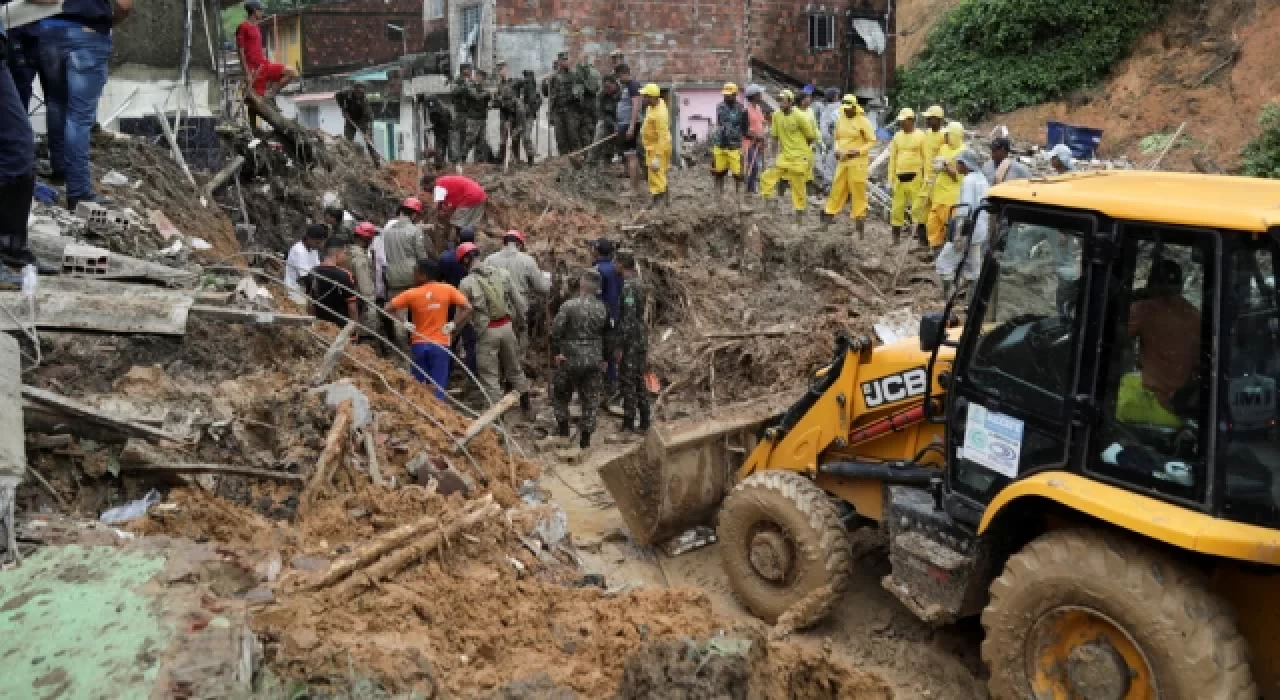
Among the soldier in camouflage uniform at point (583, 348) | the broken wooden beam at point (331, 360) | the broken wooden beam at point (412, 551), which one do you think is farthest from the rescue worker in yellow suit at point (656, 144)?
the broken wooden beam at point (412, 551)

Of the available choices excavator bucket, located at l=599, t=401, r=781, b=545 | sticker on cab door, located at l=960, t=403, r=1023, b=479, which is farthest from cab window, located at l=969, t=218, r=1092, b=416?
excavator bucket, located at l=599, t=401, r=781, b=545

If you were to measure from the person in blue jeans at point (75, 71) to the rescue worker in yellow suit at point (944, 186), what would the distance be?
8.94m

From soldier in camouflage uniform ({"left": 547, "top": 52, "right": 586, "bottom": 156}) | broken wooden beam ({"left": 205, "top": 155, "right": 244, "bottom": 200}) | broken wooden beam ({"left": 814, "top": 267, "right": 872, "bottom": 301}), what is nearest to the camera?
broken wooden beam ({"left": 205, "top": 155, "right": 244, "bottom": 200})

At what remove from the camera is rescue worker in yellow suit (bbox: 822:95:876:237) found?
14656mm

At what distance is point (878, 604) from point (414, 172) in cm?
1296

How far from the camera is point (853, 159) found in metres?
14.7

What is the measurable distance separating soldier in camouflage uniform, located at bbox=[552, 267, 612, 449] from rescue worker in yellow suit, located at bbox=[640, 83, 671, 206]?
5665 millimetres

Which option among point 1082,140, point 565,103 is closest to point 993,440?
point 565,103

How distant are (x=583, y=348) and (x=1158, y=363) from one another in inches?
249

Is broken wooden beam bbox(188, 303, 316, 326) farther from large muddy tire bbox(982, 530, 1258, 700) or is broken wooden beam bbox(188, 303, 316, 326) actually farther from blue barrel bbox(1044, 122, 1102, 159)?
blue barrel bbox(1044, 122, 1102, 159)

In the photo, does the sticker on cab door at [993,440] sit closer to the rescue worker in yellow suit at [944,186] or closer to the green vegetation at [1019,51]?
the rescue worker in yellow suit at [944,186]

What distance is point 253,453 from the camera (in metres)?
6.05

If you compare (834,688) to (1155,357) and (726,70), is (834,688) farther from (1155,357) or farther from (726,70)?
(726,70)

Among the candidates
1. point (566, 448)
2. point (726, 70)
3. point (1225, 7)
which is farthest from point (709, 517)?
point (1225, 7)
